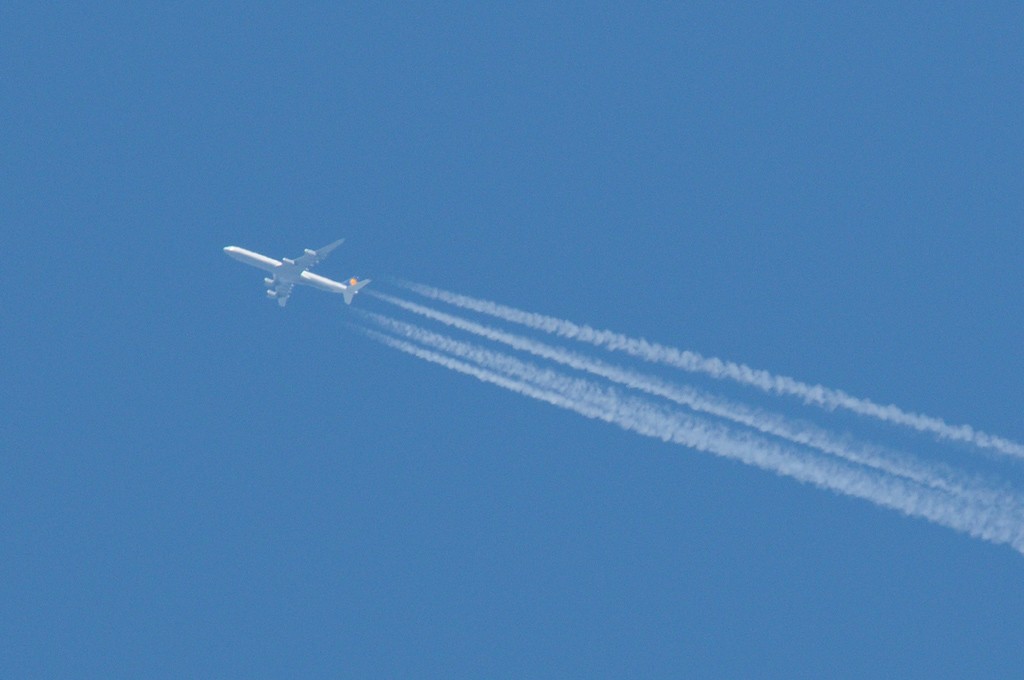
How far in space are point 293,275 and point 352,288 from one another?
3.94 metres

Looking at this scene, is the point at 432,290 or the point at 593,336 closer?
the point at 593,336

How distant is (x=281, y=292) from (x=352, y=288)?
552 cm

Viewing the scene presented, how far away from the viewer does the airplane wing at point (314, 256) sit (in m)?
105

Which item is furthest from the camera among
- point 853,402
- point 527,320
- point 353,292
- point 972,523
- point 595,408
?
point 353,292

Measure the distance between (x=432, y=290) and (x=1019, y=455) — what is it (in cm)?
3495

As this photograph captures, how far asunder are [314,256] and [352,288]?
3.09 metres

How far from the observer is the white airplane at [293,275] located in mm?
104125

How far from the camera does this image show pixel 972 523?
75188mm

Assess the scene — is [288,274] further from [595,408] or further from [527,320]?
[595,408]

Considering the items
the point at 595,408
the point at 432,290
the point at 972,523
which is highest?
the point at 432,290

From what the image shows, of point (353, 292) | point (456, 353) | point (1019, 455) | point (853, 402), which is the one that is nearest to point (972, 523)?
point (1019, 455)

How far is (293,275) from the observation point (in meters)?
106

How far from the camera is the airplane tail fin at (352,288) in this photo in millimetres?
104062

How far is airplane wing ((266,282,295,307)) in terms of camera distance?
350 feet
